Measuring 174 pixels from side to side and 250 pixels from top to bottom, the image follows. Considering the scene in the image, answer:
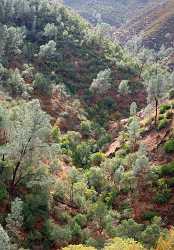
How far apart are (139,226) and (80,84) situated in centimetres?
7848

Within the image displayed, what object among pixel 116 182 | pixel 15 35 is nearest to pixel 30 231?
pixel 116 182

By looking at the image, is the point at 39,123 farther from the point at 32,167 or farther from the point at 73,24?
the point at 73,24

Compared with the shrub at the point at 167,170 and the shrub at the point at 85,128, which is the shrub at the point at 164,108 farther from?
the shrub at the point at 85,128

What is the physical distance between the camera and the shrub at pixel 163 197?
75.4 metres

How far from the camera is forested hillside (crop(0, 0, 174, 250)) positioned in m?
63.2

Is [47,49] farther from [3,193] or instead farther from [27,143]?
[3,193]

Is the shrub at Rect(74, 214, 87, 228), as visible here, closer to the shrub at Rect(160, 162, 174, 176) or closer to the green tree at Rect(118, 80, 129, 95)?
the shrub at Rect(160, 162, 174, 176)

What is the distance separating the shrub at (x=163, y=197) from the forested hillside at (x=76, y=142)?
0.16m

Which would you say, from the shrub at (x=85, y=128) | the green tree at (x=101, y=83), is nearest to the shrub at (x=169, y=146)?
the shrub at (x=85, y=128)

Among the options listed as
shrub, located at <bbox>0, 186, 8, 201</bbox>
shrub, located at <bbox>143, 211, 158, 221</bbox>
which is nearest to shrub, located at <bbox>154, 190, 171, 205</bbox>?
shrub, located at <bbox>143, 211, 158, 221</bbox>

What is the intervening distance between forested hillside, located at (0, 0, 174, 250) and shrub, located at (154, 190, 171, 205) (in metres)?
0.16

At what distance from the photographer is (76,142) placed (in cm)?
10006

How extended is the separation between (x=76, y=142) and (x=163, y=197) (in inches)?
1156

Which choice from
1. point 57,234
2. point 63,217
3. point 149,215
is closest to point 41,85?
point 149,215
